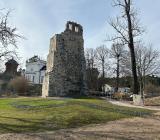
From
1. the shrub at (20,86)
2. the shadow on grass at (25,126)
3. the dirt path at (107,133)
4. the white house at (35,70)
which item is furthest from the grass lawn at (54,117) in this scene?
the white house at (35,70)

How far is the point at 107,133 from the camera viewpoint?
13766 mm

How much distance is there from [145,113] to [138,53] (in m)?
31.3

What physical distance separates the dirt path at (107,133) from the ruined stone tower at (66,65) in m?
20.7

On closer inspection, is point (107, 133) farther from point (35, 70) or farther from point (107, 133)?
point (35, 70)

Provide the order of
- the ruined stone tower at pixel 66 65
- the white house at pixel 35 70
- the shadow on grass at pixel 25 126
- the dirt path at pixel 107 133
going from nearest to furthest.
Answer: the dirt path at pixel 107 133
the shadow on grass at pixel 25 126
the ruined stone tower at pixel 66 65
the white house at pixel 35 70

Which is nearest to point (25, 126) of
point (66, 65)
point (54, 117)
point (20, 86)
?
point (54, 117)

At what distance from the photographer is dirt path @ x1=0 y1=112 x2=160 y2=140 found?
1284cm

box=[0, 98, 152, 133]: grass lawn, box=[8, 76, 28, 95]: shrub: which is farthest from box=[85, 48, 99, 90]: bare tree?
box=[0, 98, 152, 133]: grass lawn

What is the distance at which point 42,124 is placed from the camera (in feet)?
52.0

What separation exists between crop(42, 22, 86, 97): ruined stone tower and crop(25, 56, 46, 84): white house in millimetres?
38714

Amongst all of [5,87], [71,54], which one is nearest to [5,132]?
[71,54]

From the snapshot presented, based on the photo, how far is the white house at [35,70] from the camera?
7825 centimetres

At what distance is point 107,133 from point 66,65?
24.4m

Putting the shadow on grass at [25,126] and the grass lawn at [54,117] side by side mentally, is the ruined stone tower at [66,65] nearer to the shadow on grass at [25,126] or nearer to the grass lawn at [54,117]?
the grass lawn at [54,117]
